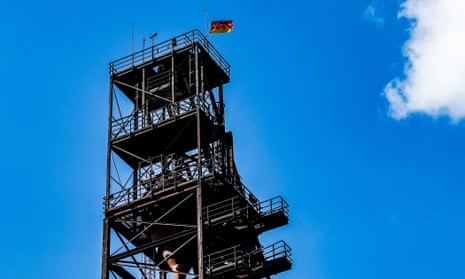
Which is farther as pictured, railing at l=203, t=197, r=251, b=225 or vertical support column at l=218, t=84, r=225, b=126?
vertical support column at l=218, t=84, r=225, b=126

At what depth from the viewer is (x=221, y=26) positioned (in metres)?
77.6

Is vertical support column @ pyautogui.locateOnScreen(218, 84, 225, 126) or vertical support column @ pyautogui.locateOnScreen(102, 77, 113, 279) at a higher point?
vertical support column @ pyautogui.locateOnScreen(218, 84, 225, 126)

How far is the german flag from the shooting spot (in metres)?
77.3

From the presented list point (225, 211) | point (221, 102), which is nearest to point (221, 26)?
point (221, 102)

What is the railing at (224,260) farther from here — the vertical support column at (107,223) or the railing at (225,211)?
the vertical support column at (107,223)

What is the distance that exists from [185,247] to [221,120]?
8.68m

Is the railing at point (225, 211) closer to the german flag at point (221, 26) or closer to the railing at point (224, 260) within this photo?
the railing at point (224, 260)

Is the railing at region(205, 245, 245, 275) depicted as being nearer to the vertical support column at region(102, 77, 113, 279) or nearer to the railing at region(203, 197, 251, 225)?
the railing at region(203, 197, 251, 225)

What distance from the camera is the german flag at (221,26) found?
254ft

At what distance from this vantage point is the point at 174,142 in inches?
2832

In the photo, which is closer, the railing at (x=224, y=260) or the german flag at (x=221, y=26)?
the railing at (x=224, y=260)

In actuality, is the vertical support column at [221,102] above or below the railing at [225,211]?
above

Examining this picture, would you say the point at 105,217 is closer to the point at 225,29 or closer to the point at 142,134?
the point at 142,134

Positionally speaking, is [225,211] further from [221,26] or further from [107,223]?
[221,26]
